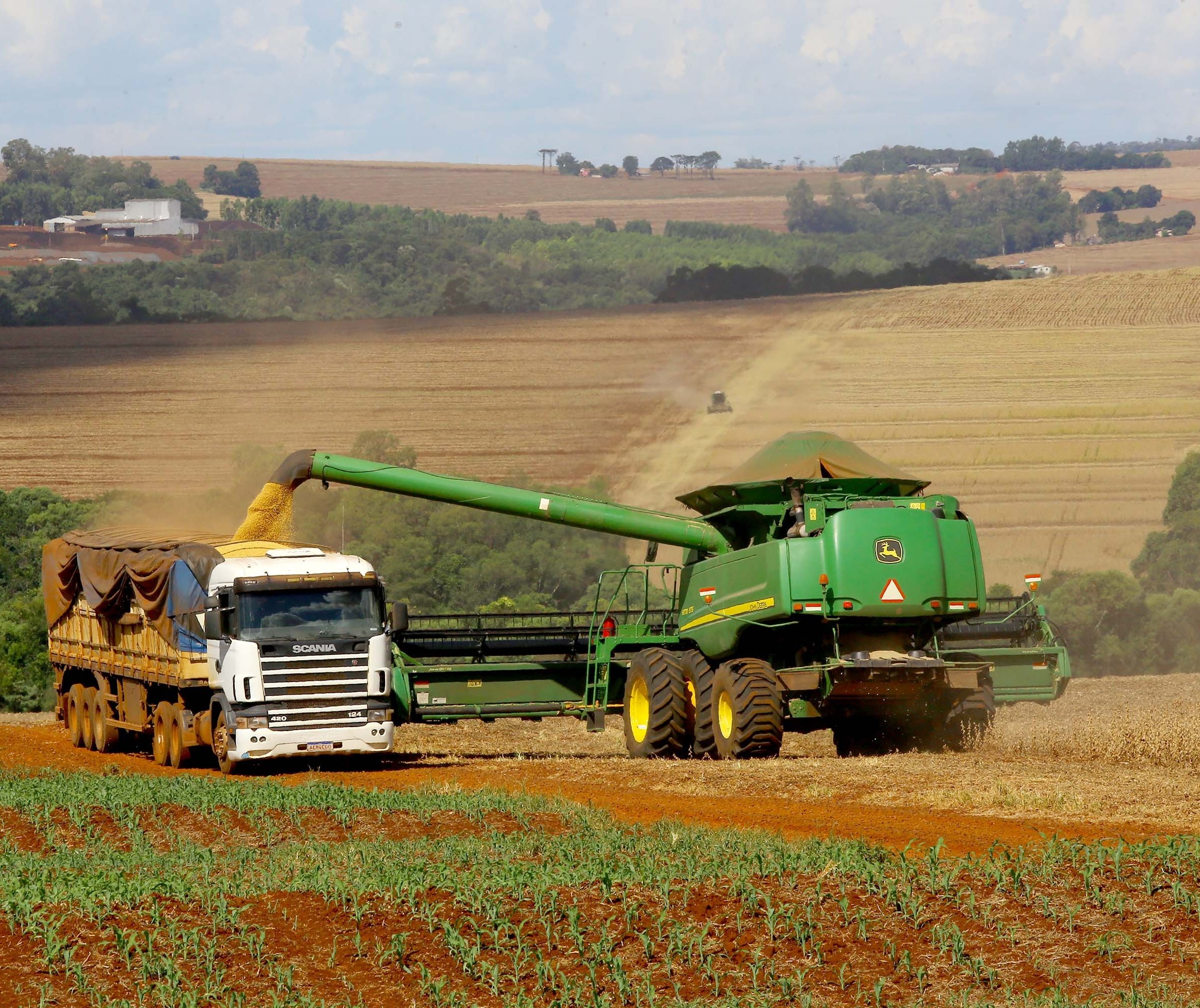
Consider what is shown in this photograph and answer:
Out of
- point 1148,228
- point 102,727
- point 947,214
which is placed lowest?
point 102,727

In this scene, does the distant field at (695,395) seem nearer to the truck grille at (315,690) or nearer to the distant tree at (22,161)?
the truck grille at (315,690)

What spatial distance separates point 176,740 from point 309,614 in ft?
10.6

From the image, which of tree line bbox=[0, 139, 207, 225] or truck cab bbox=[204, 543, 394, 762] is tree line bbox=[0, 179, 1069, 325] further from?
truck cab bbox=[204, 543, 394, 762]

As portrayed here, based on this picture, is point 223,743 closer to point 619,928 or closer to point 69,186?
point 619,928

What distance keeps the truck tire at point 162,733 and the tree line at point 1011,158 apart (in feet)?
523

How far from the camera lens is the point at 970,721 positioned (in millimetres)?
20750

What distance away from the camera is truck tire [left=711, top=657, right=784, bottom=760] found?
19.5 metres

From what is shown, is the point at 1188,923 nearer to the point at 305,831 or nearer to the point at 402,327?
the point at 305,831

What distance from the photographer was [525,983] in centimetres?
910

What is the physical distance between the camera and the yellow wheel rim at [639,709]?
21891 mm

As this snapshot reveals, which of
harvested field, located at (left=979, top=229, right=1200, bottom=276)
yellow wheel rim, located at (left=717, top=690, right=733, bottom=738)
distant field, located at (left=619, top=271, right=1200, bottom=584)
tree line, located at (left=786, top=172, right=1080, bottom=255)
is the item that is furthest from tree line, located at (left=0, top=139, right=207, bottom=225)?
yellow wheel rim, located at (left=717, top=690, right=733, bottom=738)

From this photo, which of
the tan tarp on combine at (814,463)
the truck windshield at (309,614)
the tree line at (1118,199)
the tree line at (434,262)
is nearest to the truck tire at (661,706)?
the tan tarp on combine at (814,463)

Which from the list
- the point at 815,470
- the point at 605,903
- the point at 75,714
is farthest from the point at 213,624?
the point at 605,903

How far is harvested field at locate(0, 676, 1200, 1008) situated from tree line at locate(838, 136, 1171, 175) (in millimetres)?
166596
